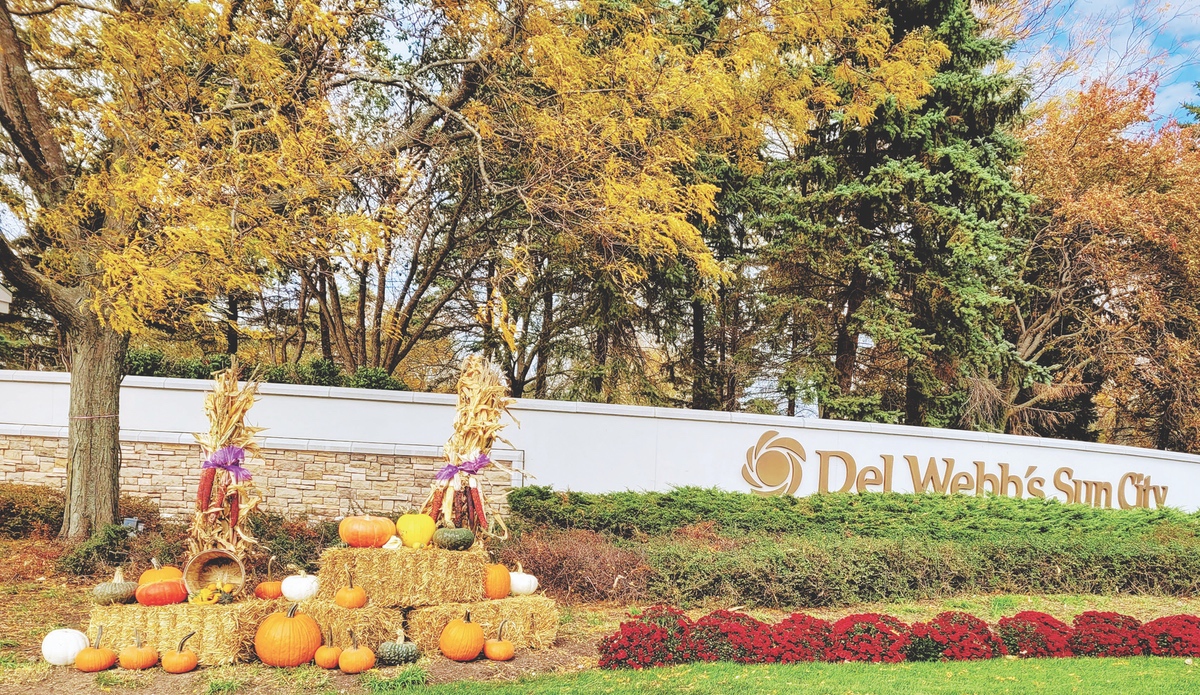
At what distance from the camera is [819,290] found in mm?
16047

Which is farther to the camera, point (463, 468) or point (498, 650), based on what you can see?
point (463, 468)

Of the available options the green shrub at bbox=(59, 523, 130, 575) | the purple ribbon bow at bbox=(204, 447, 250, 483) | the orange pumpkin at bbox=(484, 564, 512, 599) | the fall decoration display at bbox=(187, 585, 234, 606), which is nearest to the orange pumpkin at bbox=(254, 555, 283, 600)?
the fall decoration display at bbox=(187, 585, 234, 606)

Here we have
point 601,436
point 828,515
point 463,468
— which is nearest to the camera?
point 463,468

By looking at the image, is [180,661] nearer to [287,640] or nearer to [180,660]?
[180,660]

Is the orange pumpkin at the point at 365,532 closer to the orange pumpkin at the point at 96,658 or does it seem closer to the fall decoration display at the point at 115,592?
the fall decoration display at the point at 115,592

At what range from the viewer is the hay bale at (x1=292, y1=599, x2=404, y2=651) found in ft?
18.4

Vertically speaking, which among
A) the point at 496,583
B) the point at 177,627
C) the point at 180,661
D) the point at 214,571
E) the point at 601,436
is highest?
the point at 601,436

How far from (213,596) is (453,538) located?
1.68m

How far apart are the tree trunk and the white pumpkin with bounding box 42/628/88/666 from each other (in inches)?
152

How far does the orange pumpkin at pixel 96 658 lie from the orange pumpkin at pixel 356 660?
1.45m

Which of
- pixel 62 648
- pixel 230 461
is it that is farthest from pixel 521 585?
pixel 62 648

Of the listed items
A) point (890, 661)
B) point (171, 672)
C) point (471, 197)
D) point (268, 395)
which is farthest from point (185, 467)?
point (890, 661)

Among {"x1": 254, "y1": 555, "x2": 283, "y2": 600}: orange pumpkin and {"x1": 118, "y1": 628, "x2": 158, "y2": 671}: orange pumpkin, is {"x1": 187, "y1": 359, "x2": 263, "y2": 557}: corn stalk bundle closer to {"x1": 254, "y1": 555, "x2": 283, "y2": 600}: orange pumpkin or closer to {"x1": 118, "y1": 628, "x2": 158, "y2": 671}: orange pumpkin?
{"x1": 254, "y1": 555, "x2": 283, "y2": 600}: orange pumpkin

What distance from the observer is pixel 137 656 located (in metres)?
5.29
